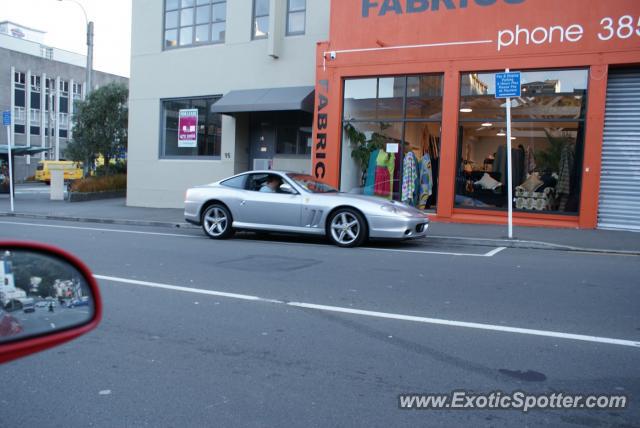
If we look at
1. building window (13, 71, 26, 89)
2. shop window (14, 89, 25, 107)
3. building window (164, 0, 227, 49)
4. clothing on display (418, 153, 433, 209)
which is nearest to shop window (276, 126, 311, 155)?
building window (164, 0, 227, 49)

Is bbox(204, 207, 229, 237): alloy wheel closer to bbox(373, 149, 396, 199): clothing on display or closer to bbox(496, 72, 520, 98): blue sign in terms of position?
bbox(373, 149, 396, 199): clothing on display

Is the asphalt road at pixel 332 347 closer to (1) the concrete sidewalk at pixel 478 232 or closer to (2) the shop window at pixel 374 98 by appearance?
(1) the concrete sidewalk at pixel 478 232

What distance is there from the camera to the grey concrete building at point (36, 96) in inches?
2069

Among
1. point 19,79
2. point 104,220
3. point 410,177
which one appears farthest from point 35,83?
point 410,177

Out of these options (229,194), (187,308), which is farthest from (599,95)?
(187,308)

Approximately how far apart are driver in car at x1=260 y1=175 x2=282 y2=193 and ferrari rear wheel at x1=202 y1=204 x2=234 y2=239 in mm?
941

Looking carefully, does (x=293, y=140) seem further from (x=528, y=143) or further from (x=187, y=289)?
(x=187, y=289)

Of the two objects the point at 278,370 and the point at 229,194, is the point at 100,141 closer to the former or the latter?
the point at 229,194

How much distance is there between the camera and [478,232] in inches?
473

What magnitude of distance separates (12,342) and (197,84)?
17.8 meters

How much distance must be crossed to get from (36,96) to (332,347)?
60.5 m

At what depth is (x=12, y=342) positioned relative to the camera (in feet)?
5.56

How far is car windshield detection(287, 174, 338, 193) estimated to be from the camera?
10.9 meters

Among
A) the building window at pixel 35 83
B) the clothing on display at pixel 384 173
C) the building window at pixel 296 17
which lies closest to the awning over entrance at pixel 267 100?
the building window at pixel 296 17
